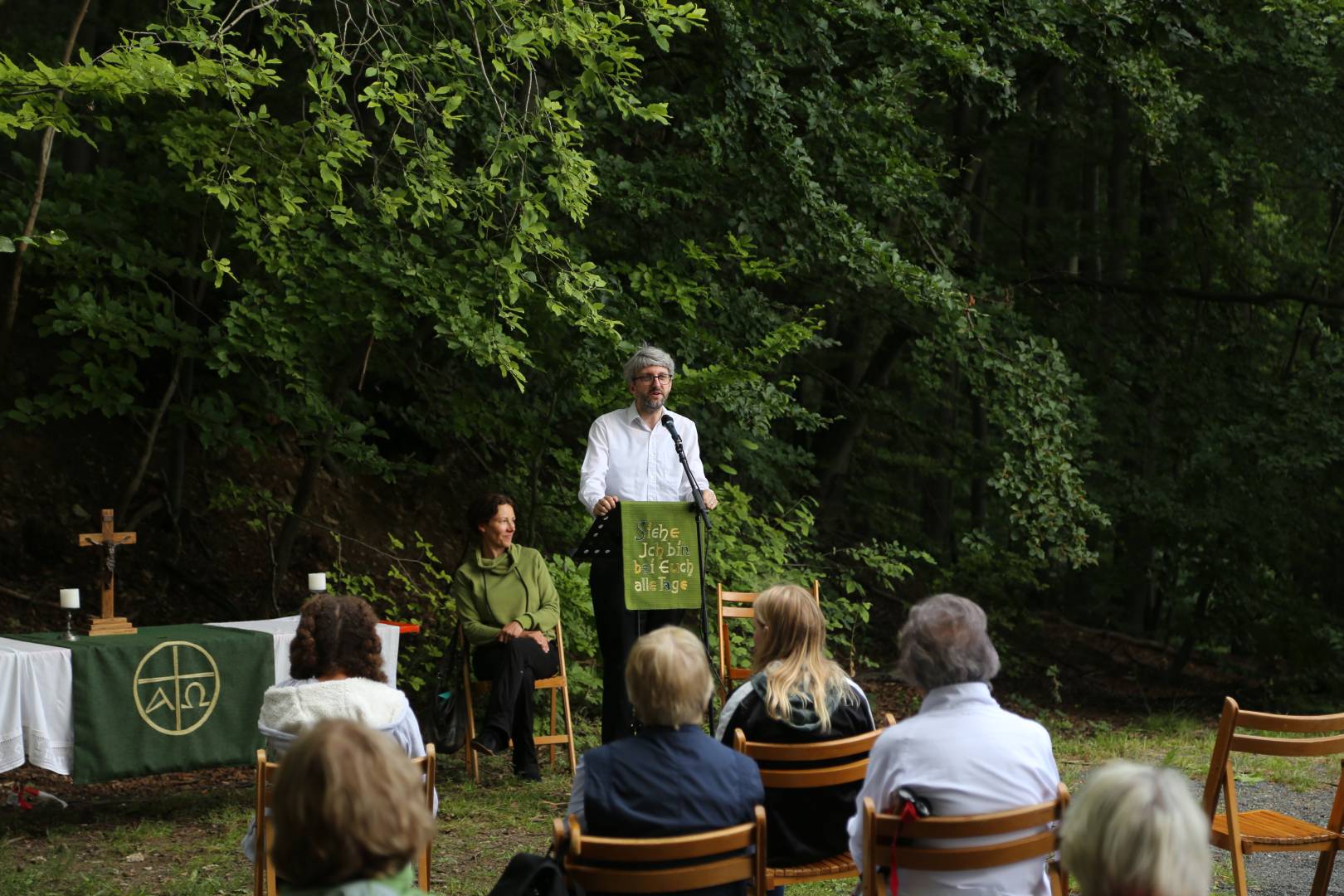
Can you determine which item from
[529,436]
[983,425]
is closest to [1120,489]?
[983,425]

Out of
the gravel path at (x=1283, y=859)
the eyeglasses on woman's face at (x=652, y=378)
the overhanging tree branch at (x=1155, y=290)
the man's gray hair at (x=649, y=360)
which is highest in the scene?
the overhanging tree branch at (x=1155, y=290)

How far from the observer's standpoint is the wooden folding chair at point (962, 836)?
275 cm

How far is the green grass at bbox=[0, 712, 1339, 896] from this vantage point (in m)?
4.68

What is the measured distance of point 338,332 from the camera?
6.93m

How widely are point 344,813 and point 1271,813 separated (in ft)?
10.6

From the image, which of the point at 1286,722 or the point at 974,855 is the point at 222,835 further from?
the point at 1286,722

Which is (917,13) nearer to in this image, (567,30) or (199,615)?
(567,30)

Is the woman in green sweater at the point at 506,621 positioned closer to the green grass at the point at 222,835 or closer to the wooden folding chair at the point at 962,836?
the green grass at the point at 222,835

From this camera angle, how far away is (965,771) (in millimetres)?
2844

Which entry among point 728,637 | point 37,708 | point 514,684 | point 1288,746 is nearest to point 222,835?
point 37,708

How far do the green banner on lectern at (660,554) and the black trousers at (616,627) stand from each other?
0.14 metres

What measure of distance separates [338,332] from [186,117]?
1.29 metres

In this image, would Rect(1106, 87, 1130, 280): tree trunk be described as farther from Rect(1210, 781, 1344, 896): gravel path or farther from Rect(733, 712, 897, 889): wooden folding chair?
Rect(733, 712, 897, 889): wooden folding chair

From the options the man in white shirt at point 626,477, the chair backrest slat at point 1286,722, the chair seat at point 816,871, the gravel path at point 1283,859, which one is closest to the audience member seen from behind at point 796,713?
the chair seat at point 816,871
